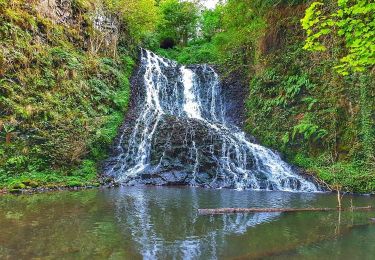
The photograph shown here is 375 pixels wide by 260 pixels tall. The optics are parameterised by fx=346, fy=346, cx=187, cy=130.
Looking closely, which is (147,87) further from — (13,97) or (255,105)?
(13,97)

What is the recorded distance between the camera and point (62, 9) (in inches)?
664

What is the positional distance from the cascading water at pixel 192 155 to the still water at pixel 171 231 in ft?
11.2

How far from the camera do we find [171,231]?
5770 millimetres

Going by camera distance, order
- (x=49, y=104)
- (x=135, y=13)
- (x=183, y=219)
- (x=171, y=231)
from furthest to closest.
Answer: (x=135, y=13), (x=49, y=104), (x=183, y=219), (x=171, y=231)

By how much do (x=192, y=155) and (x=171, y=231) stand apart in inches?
301

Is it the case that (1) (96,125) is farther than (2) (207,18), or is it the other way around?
(2) (207,18)

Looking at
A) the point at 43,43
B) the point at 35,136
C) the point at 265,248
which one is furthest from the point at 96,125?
the point at 265,248

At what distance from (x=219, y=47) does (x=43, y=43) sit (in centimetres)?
922

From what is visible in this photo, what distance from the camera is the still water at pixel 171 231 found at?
4672 millimetres

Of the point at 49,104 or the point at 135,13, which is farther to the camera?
the point at 135,13

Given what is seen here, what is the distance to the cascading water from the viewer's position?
1216 centimetres

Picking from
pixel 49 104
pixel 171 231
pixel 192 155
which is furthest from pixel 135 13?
pixel 171 231

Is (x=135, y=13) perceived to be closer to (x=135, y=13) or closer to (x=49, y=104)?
(x=135, y=13)

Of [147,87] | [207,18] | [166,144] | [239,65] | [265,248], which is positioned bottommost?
[265,248]
